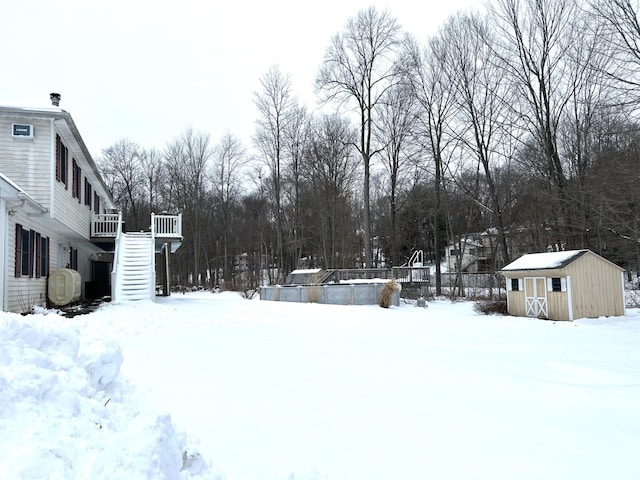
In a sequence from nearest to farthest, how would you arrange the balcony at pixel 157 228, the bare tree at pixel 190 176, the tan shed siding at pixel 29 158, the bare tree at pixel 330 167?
the tan shed siding at pixel 29 158 → the balcony at pixel 157 228 → the bare tree at pixel 330 167 → the bare tree at pixel 190 176

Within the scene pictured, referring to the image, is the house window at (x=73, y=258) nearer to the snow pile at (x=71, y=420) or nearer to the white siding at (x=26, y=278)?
the white siding at (x=26, y=278)

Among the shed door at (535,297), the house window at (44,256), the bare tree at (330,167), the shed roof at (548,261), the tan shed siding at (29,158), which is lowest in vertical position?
the shed door at (535,297)

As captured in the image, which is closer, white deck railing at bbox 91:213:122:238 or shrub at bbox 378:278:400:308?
shrub at bbox 378:278:400:308

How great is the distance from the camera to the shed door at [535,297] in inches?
584

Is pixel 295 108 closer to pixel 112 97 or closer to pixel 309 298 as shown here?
pixel 112 97

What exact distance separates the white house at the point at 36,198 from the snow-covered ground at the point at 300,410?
4.68 meters

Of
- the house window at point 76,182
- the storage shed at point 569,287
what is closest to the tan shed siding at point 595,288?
the storage shed at point 569,287

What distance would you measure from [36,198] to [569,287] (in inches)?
644

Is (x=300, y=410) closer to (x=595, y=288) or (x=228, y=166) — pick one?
(x=595, y=288)

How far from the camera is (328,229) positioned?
34.6m

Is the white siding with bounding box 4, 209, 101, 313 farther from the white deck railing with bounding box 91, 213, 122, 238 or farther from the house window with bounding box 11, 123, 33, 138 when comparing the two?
the house window with bounding box 11, 123, 33, 138

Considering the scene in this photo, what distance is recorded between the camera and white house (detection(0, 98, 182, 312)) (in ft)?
34.2

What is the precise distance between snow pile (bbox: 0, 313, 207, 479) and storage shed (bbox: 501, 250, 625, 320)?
46.3 ft

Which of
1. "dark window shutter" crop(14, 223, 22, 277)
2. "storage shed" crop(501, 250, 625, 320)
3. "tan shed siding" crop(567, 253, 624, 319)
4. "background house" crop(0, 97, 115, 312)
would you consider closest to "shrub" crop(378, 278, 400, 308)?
"storage shed" crop(501, 250, 625, 320)
